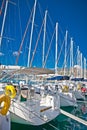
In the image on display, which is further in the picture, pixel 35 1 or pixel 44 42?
pixel 44 42

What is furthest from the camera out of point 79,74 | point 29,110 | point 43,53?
point 79,74

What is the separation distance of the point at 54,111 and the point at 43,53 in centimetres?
1620

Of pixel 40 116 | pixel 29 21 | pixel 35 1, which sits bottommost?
pixel 40 116

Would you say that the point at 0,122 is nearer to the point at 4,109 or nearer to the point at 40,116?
the point at 4,109

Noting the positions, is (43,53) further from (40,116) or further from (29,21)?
(40,116)

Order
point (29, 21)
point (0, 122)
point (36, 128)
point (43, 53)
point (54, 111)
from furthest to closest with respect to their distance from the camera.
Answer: point (43, 53) → point (29, 21) → point (54, 111) → point (36, 128) → point (0, 122)

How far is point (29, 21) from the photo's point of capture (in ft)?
92.0

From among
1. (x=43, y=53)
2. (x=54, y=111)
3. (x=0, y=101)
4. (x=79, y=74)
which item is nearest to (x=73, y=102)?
(x=43, y=53)

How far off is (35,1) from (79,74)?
25.9 meters

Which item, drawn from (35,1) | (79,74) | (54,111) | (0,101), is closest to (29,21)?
(35,1)

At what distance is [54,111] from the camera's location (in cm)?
1462

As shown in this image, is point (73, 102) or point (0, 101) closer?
point (0, 101)

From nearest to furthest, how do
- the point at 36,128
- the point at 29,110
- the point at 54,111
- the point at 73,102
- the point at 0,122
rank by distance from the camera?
1. the point at 0,122
2. the point at 29,110
3. the point at 36,128
4. the point at 54,111
5. the point at 73,102

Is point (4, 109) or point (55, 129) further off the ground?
point (4, 109)
